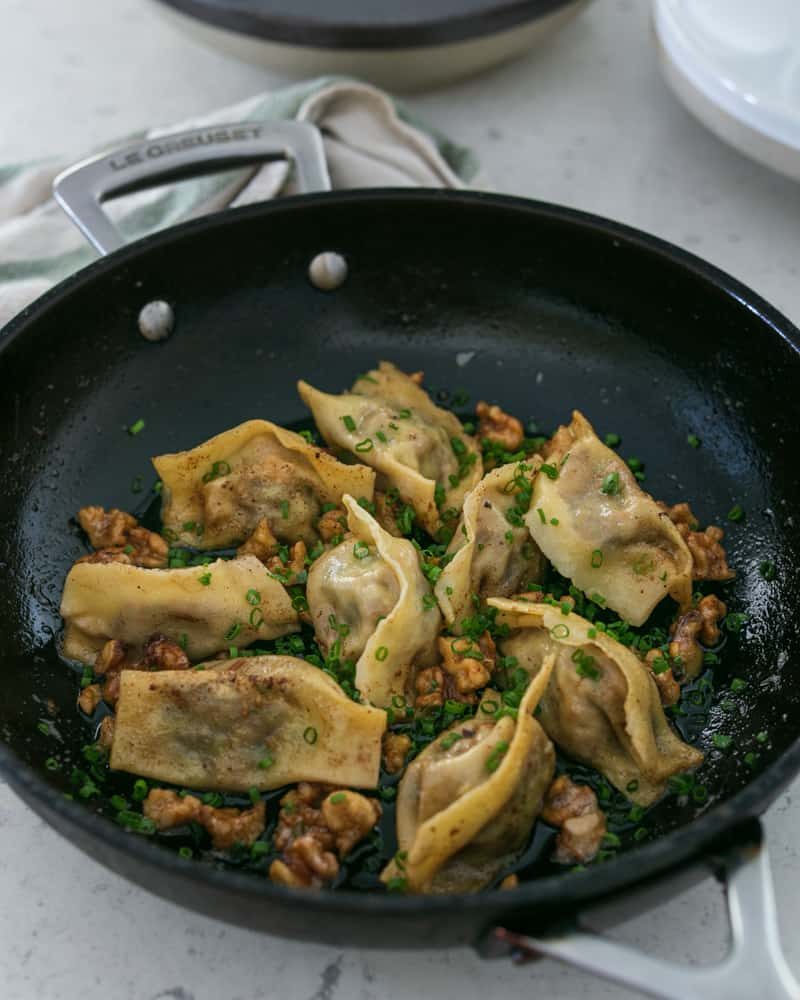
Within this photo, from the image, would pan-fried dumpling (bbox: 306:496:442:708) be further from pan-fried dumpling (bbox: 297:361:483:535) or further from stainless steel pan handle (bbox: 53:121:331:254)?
stainless steel pan handle (bbox: 53:121:331:254)

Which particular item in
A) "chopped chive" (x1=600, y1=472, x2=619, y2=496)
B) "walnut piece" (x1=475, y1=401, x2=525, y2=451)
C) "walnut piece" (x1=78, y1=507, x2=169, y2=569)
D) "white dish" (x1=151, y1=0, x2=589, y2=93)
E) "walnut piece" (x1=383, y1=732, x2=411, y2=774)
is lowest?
"walnut piece" (x1=383, y1=732, x2=411, y2=774)

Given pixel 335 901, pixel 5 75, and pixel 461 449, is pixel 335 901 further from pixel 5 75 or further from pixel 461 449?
pixel 5 75

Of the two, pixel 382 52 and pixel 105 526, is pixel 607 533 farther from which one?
pixel 382 52

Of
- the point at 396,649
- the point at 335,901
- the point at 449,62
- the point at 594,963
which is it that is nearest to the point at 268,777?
the point at 396,649

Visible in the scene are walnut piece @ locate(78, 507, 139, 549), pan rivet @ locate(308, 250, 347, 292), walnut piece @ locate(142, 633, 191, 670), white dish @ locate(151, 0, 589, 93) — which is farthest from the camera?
white dish @ locate(151, 0, 589, 93)

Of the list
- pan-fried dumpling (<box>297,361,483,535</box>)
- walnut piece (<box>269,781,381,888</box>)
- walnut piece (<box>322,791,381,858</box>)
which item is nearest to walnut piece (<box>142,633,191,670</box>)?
walnut piece (<box>269,781,381,888</box>)

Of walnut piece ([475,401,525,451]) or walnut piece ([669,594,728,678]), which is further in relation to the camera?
walnut piece ([475,401,525,451])

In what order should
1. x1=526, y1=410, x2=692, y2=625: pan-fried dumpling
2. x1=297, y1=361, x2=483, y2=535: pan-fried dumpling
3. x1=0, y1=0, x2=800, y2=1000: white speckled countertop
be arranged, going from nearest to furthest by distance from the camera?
1. x1=0, y1=0, x2=800, y2=1000: white speckled countertop
2. x1=526, y1=410, x2=692, y2=625: pan-fried dumpling
3. x1=297, y1=361, x2=483, y2=535: pan-fried dumpling
